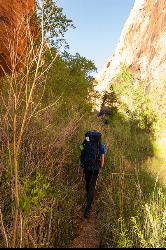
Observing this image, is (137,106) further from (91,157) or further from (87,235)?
(87,235)

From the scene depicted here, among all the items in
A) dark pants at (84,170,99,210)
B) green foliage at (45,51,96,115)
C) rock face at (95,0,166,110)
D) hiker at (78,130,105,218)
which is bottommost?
dark pants at (84,170,99,210)

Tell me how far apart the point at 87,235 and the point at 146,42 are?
41.9m

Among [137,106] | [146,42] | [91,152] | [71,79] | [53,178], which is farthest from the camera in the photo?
[146,42]

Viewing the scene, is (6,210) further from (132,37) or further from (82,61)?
(132,37)

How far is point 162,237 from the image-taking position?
4.54m

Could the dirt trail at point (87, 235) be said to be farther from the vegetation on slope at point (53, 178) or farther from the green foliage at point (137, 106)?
the green foliage at point (137, 106)

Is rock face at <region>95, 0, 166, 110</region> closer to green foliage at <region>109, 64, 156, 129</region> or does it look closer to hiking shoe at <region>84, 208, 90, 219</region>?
green foliage at <region>109, 64, 156, 129</region>

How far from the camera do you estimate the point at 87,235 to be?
5.93 metres

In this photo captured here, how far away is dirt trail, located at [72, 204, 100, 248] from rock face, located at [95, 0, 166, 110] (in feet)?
95.1

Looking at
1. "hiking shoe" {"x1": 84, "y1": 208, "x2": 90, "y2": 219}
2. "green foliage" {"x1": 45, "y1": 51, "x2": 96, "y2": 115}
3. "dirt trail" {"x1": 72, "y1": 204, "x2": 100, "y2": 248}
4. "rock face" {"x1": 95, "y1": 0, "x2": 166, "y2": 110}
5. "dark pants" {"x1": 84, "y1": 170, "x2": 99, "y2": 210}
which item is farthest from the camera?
"rock face" {"x1": 95, "y1": 0, "x2": 166, "y2": 110}

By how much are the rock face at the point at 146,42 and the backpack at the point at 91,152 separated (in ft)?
93.5

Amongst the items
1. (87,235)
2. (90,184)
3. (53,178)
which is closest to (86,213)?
(90,184)

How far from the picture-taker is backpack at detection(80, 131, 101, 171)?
6.61 metres

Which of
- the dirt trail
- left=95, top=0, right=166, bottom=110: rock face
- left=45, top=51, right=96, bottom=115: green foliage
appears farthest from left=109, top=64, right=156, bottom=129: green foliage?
the dirt trail
